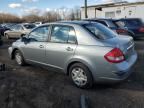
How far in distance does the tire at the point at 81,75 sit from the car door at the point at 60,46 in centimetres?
30

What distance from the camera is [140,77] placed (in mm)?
6031

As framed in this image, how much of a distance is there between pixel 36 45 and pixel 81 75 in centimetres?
189

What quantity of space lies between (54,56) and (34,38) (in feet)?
3.99

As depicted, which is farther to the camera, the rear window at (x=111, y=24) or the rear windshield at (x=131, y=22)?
the rear windshield at (x=131, y=22)

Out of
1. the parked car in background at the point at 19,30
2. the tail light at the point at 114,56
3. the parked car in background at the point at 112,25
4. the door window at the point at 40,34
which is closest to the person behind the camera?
the tail light at the point at 114,56

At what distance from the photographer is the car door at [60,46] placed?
528cm

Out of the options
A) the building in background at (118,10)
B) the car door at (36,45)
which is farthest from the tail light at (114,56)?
the building in background at (118,10)

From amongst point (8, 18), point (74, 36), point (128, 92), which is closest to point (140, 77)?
point (128, 92)

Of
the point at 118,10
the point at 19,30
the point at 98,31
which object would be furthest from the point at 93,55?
the point at 118,10

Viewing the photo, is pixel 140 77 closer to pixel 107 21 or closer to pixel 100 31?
pixel 100 31

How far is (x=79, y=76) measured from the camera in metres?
5.21

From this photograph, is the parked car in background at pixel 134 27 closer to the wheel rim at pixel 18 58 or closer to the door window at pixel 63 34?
the wheel rim at pixel 18 58

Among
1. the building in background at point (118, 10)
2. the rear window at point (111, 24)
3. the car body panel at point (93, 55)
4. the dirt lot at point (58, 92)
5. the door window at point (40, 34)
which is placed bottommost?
the dirt lot at point (58, 92)

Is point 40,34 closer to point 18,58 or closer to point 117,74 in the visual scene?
point 18,58
